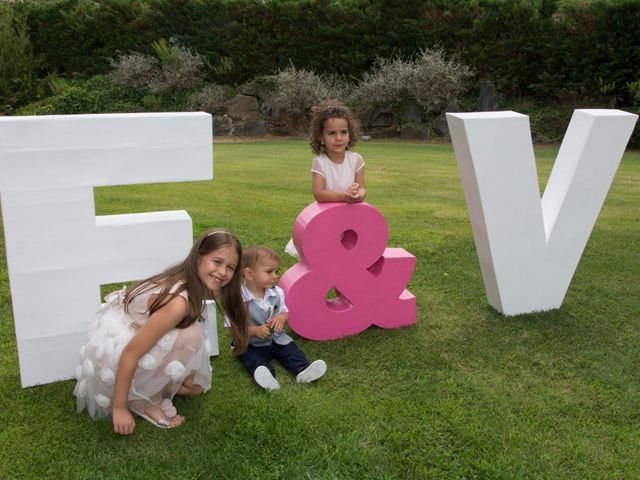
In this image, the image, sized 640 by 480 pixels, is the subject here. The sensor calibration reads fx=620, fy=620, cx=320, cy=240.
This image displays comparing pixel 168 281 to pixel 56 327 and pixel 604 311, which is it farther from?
pixel 604 311

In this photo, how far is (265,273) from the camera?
135 inches

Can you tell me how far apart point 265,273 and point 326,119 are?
3.63ft

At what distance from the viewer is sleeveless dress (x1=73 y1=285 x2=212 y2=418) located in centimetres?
277

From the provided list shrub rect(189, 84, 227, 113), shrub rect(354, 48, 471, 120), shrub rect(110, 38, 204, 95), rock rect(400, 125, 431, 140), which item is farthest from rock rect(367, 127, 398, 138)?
shrub rect(110, 38, 204, 95)

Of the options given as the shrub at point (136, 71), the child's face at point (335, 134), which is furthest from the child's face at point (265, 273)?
the shrub at point (136, 71)

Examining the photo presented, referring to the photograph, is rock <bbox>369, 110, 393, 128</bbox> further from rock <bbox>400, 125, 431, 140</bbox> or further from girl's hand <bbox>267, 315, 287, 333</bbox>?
girl's hand <bbox>267, 315, 287, 333</bbox>

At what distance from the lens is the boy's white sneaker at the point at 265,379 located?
3.10 m

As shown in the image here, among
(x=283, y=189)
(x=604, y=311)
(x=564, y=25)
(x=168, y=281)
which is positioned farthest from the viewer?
(x=564, y=25)

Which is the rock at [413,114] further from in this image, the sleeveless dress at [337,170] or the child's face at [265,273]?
the child's face at [265,273]

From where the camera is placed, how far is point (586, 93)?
1480cm

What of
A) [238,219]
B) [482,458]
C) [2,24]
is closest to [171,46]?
[2,24]

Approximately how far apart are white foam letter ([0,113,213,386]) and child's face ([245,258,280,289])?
426mm

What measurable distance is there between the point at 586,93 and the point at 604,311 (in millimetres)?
12165

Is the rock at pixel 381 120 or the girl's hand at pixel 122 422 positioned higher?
the rock at pixel 381 120
